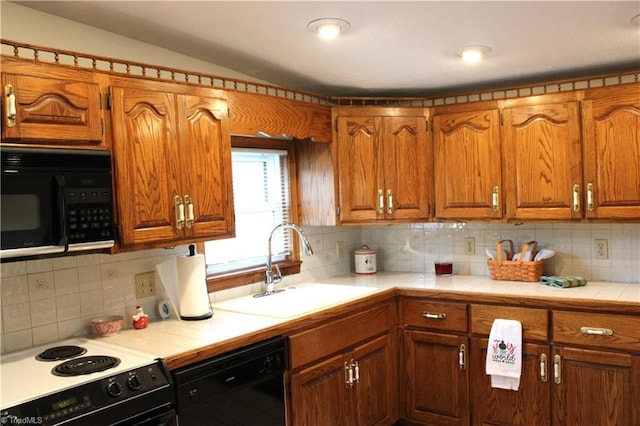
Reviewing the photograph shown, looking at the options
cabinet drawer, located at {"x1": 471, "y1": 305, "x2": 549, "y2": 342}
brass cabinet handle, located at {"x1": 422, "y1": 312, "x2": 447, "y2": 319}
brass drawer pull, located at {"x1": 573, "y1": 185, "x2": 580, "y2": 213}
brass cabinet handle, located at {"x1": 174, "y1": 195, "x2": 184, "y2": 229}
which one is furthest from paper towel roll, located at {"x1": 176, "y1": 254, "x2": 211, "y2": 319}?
brass drawer pull, located at {"x1": 573, "y1": 185, "x2": 580, "y2": 213}

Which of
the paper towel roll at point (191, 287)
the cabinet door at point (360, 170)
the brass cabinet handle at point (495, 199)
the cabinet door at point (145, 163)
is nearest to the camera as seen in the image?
the cabinet door at point (145, 163)

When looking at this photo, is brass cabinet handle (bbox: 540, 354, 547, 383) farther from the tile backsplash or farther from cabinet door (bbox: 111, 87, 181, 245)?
cabinet door (bbox: 111, 87, 181, 245)

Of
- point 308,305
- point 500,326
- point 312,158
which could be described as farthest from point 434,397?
point 312,158

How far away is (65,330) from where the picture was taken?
2.22m

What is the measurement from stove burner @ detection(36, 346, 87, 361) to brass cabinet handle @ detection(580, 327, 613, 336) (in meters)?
2.30

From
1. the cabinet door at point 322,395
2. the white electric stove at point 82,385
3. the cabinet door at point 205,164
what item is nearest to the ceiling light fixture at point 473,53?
the cabinet door at point 205,164

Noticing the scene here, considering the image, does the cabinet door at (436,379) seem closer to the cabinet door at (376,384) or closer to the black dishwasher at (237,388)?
the cabinet door at (376,384)

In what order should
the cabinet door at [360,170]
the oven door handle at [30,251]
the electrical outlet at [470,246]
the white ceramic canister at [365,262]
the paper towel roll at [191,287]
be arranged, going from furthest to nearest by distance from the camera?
the white ceramic canister at [365,262] < the electrical outlet at [470,246] < the cabinet door at [360,170] < the paper towel roll at [191,287] < the oven door handle at [30,251]

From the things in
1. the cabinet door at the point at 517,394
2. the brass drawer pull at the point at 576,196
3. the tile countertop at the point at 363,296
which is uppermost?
the brass drawer pull at the point at 576,196

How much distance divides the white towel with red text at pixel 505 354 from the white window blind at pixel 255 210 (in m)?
1.33

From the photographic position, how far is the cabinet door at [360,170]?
327 centimetres

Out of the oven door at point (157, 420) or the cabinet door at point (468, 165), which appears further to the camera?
the cabinet door at point (468, 165)

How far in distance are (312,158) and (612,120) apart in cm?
169

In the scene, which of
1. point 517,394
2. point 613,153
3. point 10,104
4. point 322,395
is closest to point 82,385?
point 10,104
